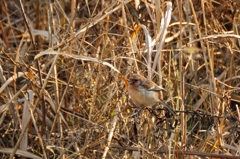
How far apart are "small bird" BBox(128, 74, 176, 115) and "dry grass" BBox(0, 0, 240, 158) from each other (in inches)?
2.3

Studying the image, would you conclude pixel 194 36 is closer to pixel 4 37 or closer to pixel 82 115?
pixel 82 115

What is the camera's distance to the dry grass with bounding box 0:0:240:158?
2.79 meters

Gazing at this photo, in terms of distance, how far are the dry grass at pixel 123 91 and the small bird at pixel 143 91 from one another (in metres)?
0.06

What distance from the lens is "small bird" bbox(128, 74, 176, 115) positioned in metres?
2.88

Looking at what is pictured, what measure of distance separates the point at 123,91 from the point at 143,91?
0.23 m

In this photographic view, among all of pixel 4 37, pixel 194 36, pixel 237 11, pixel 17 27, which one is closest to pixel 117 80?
pixel 194 36

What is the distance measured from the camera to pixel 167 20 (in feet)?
9.82

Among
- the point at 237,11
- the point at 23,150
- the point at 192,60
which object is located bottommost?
the point at 23,150

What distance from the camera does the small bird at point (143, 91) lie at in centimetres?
288

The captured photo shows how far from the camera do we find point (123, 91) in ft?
10.3

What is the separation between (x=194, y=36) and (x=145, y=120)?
1.36m

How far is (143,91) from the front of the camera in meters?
2.94

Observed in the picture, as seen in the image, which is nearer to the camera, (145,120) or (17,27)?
(145,120)

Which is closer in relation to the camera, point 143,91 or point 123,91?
point 143,91
